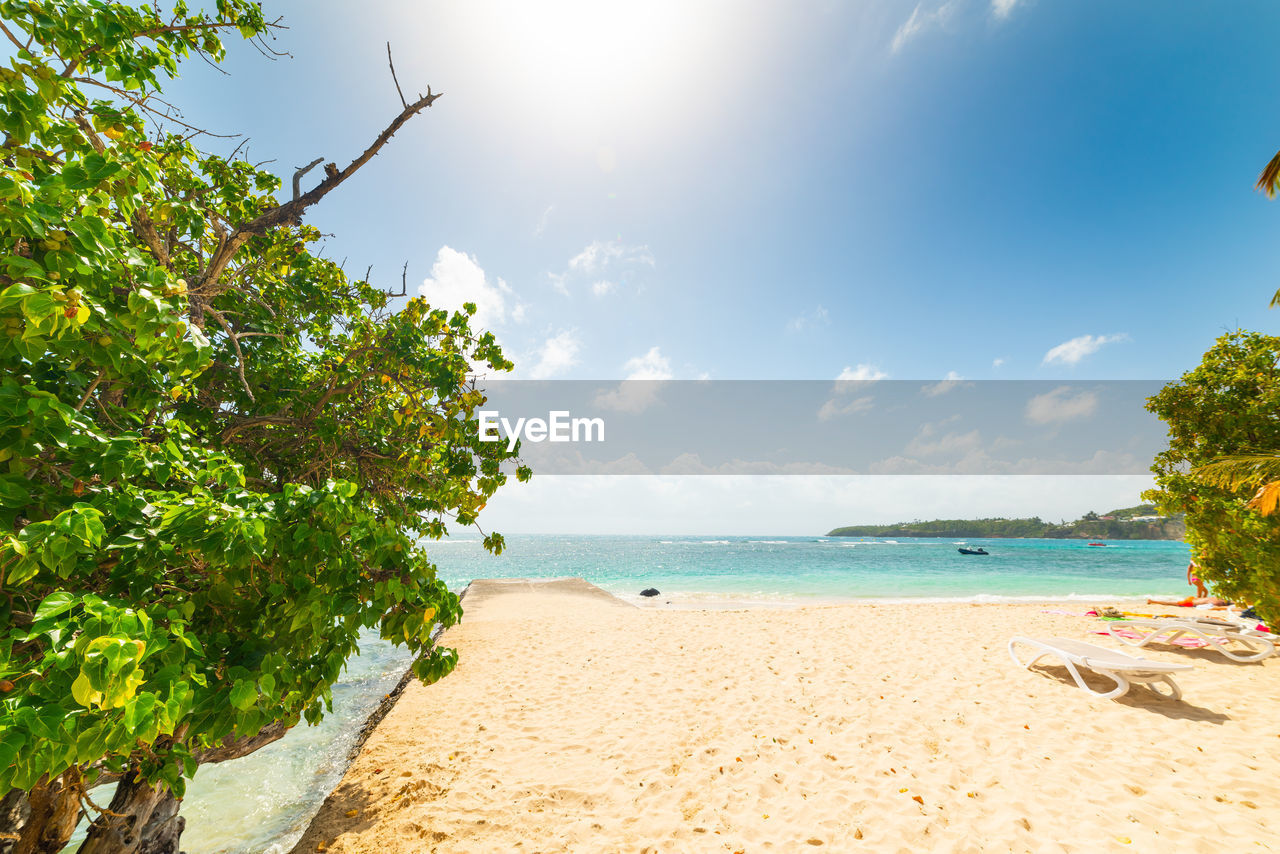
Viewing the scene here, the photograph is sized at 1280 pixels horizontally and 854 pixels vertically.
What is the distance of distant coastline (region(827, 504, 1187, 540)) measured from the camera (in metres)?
97.0

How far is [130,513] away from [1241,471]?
14.0 m

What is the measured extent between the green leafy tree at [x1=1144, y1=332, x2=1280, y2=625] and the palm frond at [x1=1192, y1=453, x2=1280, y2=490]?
0.02 meters

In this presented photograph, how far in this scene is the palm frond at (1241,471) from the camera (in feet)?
24.8

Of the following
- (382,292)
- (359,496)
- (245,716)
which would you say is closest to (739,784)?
(245,716)

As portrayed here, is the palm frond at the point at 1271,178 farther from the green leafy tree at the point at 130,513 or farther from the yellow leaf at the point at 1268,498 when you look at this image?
the green leafy tree at the point at 130,513

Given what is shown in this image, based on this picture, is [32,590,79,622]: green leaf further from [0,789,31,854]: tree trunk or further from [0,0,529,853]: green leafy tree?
[0,789,31,854]: tree trunk

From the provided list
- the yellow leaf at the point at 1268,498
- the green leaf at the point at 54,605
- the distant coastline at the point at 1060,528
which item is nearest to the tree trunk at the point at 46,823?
the green leaf at the point at 54,605

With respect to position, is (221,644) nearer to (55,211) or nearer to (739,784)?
(55,211)

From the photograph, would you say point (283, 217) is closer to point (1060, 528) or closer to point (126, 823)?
point (126, 823)

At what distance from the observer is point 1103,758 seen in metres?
4.66

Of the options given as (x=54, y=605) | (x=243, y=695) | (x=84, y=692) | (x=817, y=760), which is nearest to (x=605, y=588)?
(x=817, y=760)

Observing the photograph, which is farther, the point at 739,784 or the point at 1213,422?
the point at 1213,422

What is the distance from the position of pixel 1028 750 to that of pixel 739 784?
10.4 ft

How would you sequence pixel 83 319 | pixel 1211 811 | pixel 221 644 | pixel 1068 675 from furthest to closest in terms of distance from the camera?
pixel 1068 675 → pixel 1211 811 → pixel 221 644 → pixel 83 319
